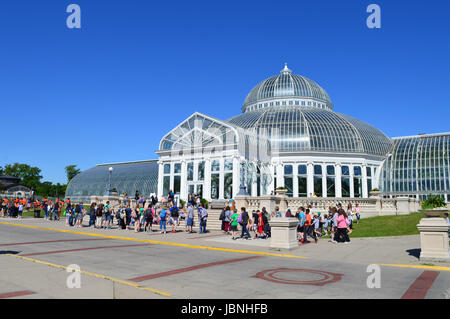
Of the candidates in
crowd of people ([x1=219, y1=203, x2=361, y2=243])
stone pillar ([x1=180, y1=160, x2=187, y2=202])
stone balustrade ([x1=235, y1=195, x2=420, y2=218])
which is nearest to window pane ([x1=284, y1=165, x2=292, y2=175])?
stone pillar ([x1=180, y1=160, x2=187, y2=202])

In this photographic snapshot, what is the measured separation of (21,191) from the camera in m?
98.6

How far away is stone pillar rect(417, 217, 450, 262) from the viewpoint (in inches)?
460

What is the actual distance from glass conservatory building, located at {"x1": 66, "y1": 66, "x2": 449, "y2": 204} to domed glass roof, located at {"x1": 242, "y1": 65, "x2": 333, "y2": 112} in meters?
5.13

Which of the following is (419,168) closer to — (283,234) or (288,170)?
(288,170)

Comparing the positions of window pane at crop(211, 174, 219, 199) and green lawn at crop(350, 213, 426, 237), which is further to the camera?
window pane at crop(211, 174, 219, 199)

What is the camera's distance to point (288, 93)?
56.2m

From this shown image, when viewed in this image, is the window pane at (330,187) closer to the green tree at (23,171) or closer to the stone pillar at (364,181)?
the stone pillar at (364,181)

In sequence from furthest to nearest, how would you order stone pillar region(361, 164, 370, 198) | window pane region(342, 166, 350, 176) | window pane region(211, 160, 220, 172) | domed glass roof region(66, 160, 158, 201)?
domed glass roof region(66, 160, 158, 201), stone pillar region(361, 164, 370, 198), window pane region(342, 166, 350, 176), window pane region(211, 160, 220, 172)

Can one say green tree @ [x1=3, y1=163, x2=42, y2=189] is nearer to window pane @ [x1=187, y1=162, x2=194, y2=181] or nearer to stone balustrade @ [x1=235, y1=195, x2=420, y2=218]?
window pane @ [x1=187, y1=162, x2=194, y2=181]

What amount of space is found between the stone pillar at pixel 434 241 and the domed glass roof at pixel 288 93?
45.1 metres

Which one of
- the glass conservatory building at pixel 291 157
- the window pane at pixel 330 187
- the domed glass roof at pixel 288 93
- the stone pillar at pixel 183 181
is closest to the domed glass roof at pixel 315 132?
the glass conservatory building at pixel 291 157

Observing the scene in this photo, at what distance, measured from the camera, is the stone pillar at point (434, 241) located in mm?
11680

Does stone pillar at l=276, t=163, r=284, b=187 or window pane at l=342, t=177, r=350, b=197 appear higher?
stone pillar at l=276, t=163, r=284, b=187
